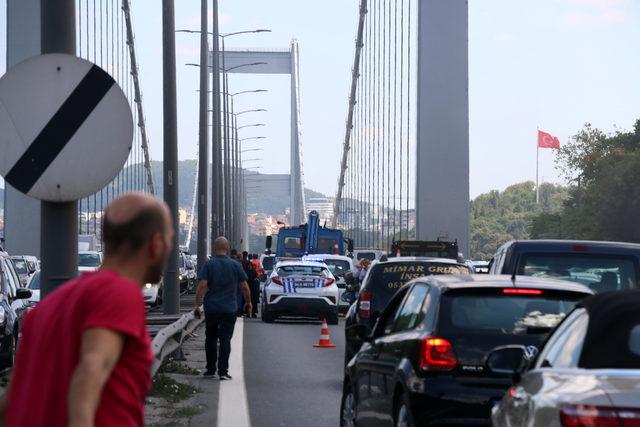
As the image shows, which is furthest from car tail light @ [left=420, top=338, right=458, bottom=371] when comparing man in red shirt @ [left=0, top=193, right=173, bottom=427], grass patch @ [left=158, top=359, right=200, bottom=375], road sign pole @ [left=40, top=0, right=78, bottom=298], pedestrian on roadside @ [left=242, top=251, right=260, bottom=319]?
pedestrian on roadside @ [left=242, top=251, right=260, bottom=319]

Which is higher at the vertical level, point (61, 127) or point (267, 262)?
point (61, 127)

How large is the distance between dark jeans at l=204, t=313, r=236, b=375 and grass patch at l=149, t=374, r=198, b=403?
82cm

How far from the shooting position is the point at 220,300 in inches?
650

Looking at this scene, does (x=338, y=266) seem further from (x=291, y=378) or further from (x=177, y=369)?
(x=291, y=378)

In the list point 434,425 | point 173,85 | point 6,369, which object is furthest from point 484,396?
point 173,85

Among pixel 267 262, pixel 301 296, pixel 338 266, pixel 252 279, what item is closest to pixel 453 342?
pixel 301 296

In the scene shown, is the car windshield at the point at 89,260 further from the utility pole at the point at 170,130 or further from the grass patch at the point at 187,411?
the grass patch at the point at 187,411

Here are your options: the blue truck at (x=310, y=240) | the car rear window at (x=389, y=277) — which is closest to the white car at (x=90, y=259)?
the blue truck at (x=310, y=240)

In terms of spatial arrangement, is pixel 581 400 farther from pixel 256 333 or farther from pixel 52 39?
pixel 256 333

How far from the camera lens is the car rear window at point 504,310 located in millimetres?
9094

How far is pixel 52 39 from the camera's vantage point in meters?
7.73

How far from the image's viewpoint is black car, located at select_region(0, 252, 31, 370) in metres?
16.3

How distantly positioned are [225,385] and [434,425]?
24.7 feet

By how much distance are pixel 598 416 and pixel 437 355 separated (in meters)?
3.86
